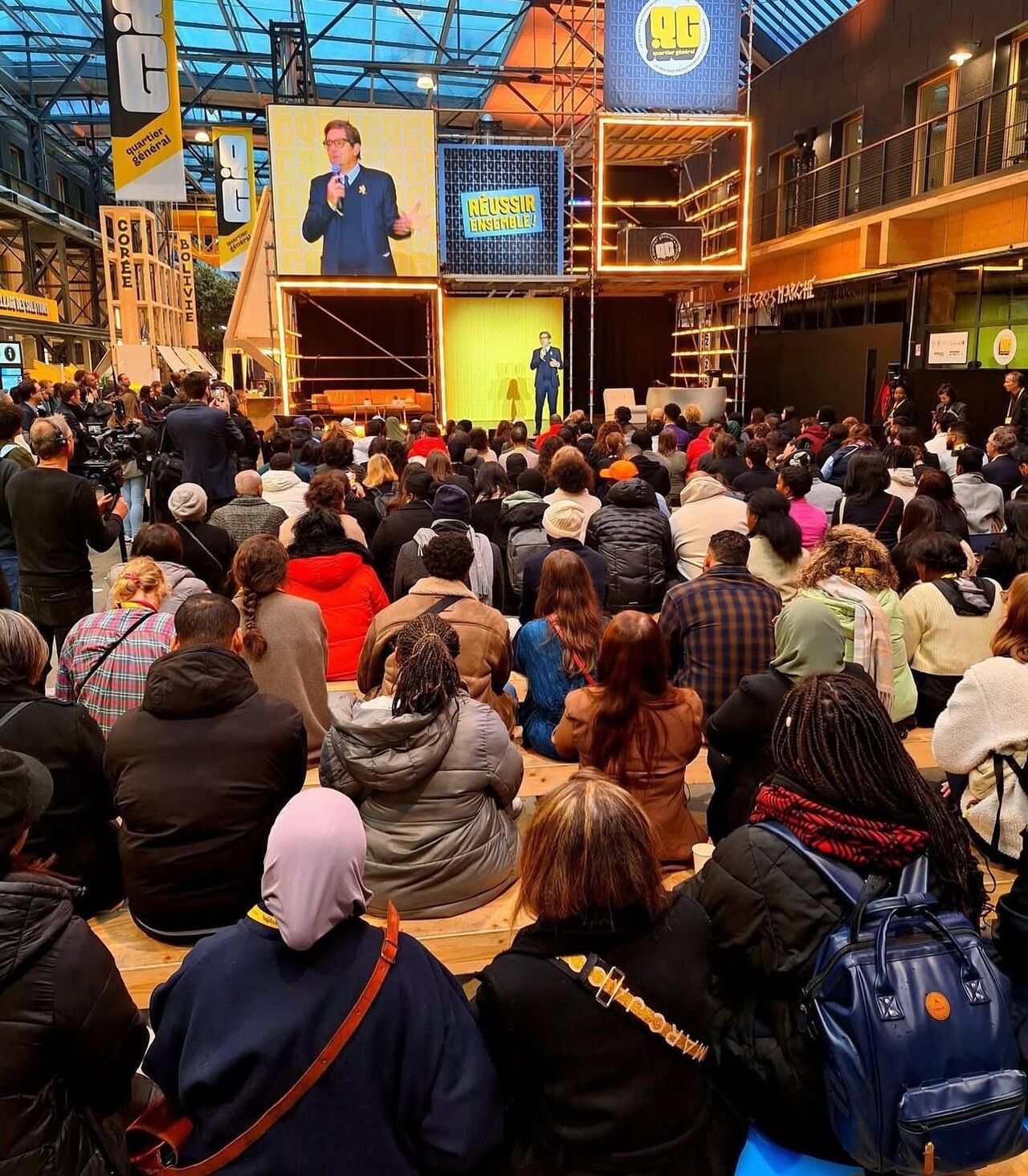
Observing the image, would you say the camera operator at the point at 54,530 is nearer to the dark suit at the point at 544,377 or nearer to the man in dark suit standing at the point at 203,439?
the man in dark suit standing at the point at 203,439

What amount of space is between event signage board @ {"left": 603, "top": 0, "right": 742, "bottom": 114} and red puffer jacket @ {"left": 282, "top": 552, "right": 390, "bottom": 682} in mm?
12931

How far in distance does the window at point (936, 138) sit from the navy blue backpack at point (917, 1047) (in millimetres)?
16331

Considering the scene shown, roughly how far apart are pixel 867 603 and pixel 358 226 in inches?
527

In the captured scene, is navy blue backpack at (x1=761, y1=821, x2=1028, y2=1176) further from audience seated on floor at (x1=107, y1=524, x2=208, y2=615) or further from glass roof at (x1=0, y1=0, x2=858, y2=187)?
glass roof at (x1=0, y1=0, x2=858, y2=187)

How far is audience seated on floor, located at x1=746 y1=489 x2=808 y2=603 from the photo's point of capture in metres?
5.08

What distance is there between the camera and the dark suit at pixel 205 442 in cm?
705

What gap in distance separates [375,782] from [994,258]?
48.7ft

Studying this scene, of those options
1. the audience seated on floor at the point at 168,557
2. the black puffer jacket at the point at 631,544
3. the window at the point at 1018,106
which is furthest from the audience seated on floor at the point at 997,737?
the window at the point at 1018,106

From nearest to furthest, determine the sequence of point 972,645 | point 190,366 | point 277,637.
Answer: point 277,637, point 972,645, point 190,366

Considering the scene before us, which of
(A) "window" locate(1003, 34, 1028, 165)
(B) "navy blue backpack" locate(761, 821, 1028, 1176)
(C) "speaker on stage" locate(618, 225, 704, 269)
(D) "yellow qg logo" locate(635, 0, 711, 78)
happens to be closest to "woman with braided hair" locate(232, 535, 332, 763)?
(B) "navy blue backpack" locate(761, 821, 1028, 1176)

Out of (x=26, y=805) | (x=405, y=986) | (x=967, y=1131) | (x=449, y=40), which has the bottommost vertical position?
(x=967, y=1131)

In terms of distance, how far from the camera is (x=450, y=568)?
4.15m

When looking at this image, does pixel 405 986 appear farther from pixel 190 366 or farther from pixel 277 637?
pixel 190 366

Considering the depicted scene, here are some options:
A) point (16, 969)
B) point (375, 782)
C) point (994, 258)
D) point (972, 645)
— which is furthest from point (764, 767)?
point (994, 258)
